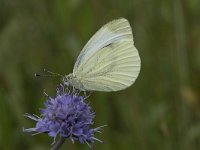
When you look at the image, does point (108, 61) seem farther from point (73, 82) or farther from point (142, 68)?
point (142, 68)

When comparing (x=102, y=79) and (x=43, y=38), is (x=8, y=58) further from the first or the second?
(x=102, y=79)

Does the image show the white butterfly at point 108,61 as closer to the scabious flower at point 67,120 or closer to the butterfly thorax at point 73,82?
the butterfly thorax at point 73,82

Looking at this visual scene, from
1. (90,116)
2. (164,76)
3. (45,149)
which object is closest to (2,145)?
(45,149)

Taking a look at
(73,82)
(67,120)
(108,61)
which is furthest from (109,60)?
(67,120)

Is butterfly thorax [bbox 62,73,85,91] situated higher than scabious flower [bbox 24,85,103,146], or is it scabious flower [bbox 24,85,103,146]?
butterfly thorax [bbox 62,73,85,91]

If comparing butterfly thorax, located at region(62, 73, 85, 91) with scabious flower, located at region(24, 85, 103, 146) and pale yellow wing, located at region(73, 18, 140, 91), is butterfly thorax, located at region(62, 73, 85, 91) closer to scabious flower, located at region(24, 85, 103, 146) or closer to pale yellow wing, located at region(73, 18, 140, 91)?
pale yellow wing, located at region(73, 18, 140, 91)

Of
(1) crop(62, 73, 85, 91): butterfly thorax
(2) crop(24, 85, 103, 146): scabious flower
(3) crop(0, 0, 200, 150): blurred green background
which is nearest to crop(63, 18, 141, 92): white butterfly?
(1) crop(62, 73, 85, 91): butterfly thorax

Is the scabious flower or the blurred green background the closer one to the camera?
the scabious flower

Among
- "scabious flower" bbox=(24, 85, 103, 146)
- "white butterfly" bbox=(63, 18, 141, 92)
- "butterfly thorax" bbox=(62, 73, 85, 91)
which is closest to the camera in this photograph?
"scabious flower" bbox=(24, 85, 103, 146)
